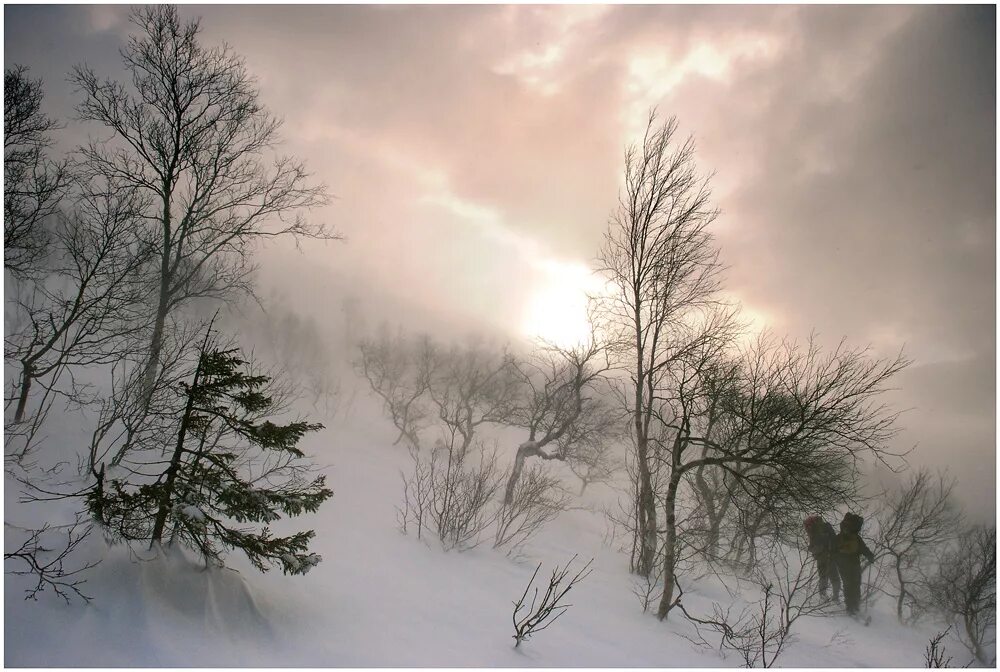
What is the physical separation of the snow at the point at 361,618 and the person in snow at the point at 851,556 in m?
0.66

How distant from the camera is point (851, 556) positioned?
381 inches

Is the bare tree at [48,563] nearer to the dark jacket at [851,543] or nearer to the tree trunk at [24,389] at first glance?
the tree trunk at [24,389]

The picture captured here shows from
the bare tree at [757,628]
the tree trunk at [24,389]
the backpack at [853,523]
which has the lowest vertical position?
the bare tree at [757,628]

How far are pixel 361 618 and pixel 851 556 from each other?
35.2 ft

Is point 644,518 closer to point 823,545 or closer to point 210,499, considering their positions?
point 823,545

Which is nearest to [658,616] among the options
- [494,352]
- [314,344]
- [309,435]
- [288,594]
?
[288,594]

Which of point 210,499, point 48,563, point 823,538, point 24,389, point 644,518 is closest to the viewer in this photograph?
point 48,563

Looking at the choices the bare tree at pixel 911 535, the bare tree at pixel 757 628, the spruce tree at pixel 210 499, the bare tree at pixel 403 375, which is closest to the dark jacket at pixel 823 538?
the bare tree at pixel 757 628

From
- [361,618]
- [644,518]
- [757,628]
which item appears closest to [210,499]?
[361,618]

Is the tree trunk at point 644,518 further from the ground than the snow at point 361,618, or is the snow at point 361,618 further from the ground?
the tree trunk at point 644,518

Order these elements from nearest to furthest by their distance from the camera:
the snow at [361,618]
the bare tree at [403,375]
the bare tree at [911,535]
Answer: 1. the snow at [361,618]
2. the bare tree at [911,535]
3. the bare tree at [403,375]

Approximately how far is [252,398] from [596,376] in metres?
10.6

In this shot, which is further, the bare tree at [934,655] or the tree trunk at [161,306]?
the tree trunk at [161,306]

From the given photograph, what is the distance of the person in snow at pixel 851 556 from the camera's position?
9.53m
